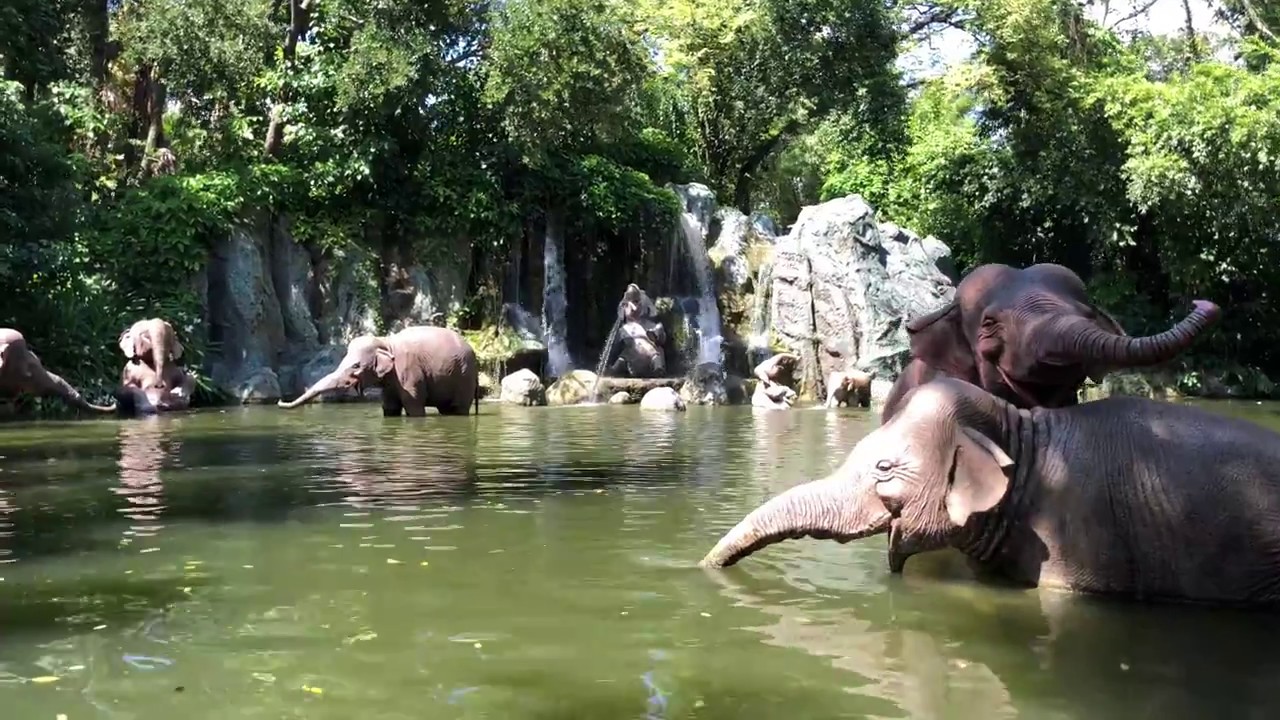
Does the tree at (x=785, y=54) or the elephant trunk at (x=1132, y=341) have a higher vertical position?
the tree at (x=785, y=54)

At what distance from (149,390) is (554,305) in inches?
427

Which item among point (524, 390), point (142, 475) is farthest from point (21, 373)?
point (524, 390)

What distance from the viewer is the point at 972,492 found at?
5.05 metres

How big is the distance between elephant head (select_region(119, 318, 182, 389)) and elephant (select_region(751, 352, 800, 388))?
10.8 m

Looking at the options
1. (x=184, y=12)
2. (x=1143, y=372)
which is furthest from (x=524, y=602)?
(x=1143, y=372)

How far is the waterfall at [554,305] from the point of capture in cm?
2775

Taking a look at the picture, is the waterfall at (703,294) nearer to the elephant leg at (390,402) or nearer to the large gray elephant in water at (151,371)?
the elephant leg at (390,402)

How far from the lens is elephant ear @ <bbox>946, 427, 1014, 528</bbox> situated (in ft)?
16.5

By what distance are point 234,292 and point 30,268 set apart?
6.64 metres

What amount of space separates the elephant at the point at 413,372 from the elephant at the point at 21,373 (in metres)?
3.28

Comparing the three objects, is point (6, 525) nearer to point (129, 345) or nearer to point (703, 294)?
point (129, 345)

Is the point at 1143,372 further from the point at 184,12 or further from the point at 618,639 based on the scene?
the point at 618,639

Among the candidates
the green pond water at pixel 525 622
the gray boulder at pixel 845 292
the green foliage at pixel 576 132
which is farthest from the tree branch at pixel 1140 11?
the green pond water at pixel 525 622

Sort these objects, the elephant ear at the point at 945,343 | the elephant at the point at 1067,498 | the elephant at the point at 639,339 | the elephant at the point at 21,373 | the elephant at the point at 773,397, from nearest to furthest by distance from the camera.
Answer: the elephant at the point at 1067,498, the elephant ear at the point at 945,343, the elephant at the point at 21,373, the elephant at the point at 773,397, the elephant at the point at 639,339
